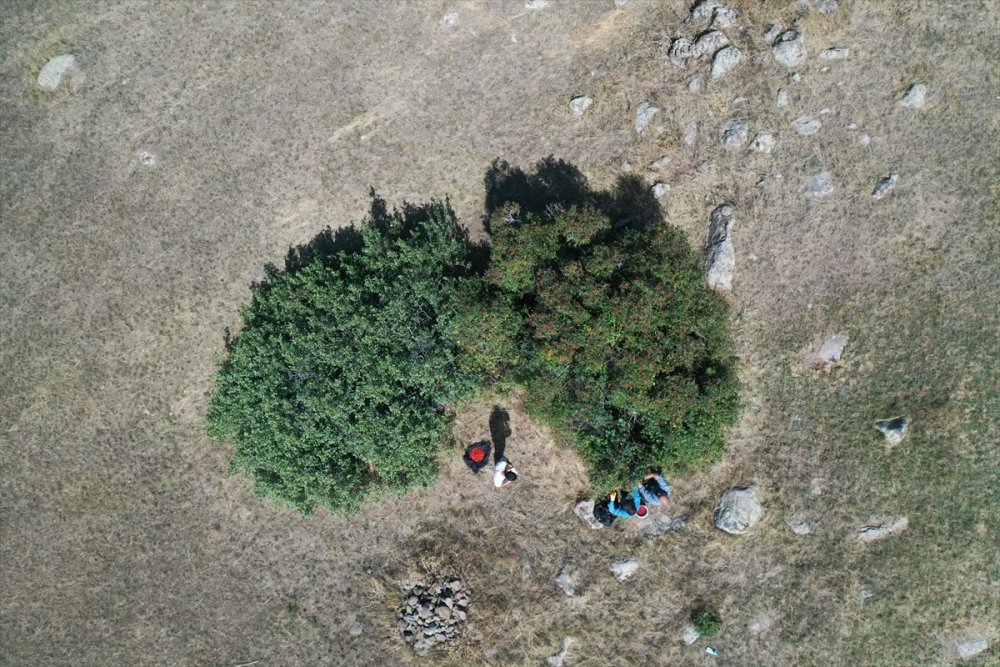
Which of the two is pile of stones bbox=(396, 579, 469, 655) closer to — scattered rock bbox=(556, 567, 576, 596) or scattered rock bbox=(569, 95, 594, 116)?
scattered rock bbox=(556, 567, 576, 596)

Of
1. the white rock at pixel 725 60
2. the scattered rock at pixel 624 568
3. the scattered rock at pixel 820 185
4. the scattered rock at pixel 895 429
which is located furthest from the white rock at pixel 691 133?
the scattered rock at pixel 624 568

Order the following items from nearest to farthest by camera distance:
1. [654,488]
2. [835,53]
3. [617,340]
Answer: [617,340] → [654,488] → [835,53]

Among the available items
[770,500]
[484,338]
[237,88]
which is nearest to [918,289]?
[770,500]

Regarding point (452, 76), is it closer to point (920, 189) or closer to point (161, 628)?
point (920, 189)

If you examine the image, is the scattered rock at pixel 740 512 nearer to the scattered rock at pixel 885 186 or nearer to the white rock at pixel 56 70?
the scattered rock at pixel 885 186

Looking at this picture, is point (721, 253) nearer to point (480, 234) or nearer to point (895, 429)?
point (895, 429)

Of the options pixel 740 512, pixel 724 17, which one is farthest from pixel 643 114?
pixel 740 512

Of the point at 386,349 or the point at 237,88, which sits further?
the point at 237,88
